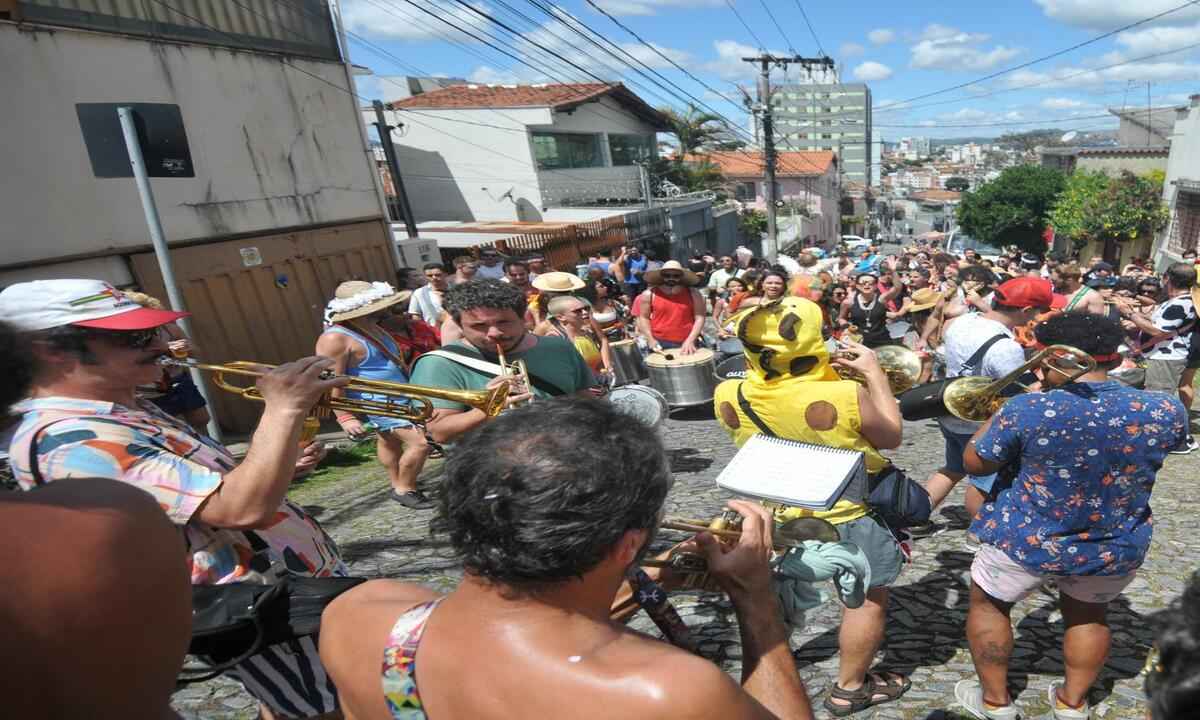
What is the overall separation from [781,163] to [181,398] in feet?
185

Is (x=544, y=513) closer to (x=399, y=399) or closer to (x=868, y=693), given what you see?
(x=868, y=693)

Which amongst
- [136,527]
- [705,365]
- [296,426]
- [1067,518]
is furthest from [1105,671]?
[705,365]

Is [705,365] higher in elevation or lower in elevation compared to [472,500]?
lower

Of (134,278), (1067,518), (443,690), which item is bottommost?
(1067,518)

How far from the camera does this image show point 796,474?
2314 mm

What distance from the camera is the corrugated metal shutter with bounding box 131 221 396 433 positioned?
24.6ft

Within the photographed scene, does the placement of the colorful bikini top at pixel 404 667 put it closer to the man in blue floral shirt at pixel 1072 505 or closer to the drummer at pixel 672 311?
the man in blue floral shirt at pixel 1072 505

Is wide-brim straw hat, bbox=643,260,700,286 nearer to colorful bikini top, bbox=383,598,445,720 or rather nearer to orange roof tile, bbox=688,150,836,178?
colorful bikini top, bbox=383,598,445,720

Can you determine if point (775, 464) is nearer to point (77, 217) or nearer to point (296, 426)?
point (296, 426)

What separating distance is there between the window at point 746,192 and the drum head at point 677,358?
132 ft

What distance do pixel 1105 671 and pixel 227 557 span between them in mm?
3368

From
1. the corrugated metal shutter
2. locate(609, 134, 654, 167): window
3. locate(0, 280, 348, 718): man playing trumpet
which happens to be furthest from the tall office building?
locate(0, 280, 348, 718): man playing trumpet

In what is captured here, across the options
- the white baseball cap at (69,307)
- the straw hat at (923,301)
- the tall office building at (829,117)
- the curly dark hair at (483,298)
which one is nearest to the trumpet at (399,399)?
the curly dark hair at (483,298)

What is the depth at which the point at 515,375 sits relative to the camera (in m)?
3.21
